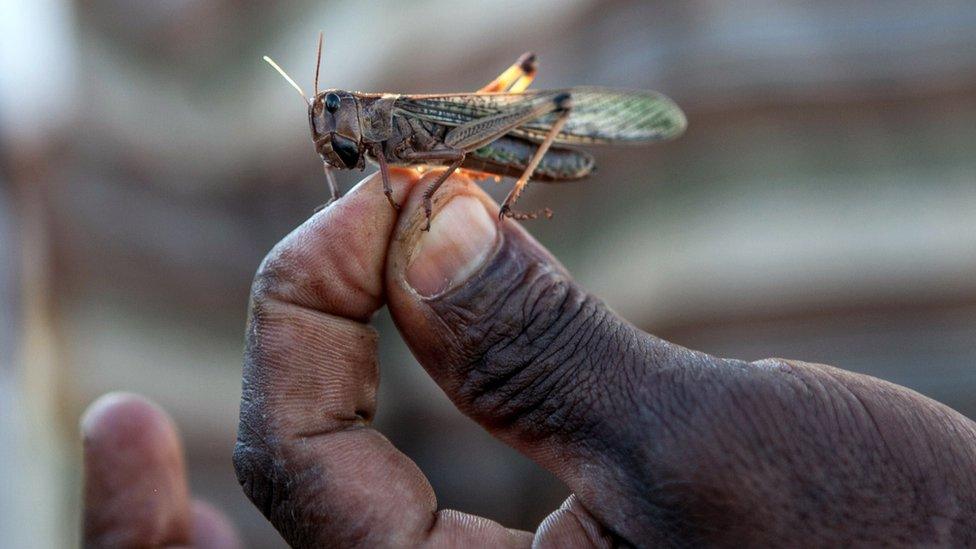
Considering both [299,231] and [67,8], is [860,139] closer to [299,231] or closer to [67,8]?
[299,231]

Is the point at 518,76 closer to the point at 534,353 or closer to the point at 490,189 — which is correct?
the point at 490,189

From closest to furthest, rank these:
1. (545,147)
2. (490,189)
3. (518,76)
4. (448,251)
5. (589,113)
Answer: (448,251) → (545,147) → (589,113) → (518,76) → (490,189)

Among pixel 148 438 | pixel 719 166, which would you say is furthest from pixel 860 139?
pixel 148 438

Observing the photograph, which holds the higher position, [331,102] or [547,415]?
[331,102]

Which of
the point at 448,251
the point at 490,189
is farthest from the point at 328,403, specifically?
the point at 490,189

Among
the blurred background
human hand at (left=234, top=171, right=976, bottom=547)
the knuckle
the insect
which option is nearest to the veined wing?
the insect

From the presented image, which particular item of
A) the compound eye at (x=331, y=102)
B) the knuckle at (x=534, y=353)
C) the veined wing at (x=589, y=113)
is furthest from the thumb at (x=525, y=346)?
the veined wing at (x=589, y=113)

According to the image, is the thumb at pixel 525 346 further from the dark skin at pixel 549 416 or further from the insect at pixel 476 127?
A: the insect at pixel 476 127
